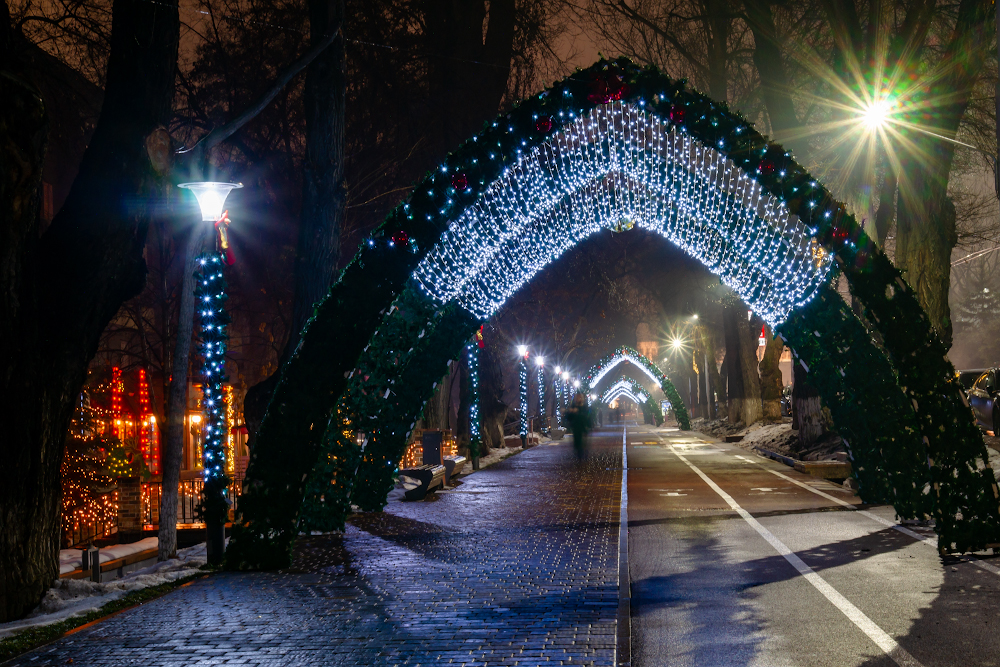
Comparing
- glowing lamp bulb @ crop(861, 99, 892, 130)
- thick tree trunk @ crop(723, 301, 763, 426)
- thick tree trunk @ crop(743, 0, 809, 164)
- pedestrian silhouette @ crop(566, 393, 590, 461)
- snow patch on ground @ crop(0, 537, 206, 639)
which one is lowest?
snow patch on ground @ crop(0, 537, 206, 639)

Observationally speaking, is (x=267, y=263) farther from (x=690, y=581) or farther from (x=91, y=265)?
(x=690, y=581)

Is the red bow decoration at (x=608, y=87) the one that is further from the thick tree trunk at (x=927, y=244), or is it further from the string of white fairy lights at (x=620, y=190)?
the thick tree trunk at (x=927, y=244)

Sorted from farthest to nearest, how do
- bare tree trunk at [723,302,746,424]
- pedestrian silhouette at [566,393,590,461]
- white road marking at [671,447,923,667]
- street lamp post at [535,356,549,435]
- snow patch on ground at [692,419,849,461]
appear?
street lamp post at [535,356,549,435]
bare tree trunk at [723,302,746,424]
pedestrian silhouette at [566,393,590,461]
snow patch on ground at [692,419,849,461]
white road marking at [671,447,923,667]

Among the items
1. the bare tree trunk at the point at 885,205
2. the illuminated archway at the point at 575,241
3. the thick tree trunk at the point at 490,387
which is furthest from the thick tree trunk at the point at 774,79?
the thick tree trunk at the point at 490,387

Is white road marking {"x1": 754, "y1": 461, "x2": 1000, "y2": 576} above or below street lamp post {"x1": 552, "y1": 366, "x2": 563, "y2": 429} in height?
below

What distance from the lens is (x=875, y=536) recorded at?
11.7 meters

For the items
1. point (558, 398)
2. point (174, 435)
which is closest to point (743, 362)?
point (558, 398)

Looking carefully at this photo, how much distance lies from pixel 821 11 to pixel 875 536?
14.3 metres

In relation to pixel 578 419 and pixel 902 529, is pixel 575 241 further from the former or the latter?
pixel 578 419

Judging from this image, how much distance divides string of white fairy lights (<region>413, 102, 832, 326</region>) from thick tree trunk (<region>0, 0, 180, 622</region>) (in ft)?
17.0

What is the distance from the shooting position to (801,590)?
8.68 m

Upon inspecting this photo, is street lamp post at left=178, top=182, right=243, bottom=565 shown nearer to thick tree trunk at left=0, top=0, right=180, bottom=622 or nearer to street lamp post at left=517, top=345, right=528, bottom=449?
thick tree trunk at left=0, top=0, right=180, bottom=622

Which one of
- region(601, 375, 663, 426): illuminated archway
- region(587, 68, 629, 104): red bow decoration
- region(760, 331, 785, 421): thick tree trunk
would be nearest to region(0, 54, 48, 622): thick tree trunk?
region(587, 68, 629, 104): red bow decoration

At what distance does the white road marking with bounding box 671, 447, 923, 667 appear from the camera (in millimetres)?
6488
